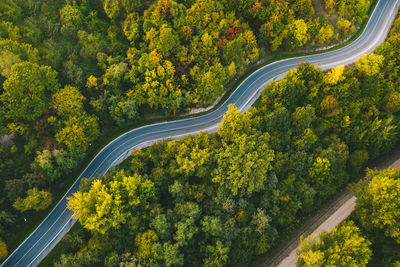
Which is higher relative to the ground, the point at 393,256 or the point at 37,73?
the point at 37,73

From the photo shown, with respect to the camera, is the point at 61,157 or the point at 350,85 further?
the point at 350,85

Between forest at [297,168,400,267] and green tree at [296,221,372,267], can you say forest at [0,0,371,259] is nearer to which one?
green tree at [296,221,372,267]

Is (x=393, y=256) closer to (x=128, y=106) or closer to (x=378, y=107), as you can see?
(x=378, y=107)

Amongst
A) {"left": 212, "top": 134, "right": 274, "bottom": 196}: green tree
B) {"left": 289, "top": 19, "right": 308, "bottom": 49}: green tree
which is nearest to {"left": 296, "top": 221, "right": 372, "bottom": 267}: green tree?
{"left": 212, "top": 134, "right": 274, "bottom": 196}: green tree

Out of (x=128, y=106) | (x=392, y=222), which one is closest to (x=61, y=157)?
(x=128, y=106)

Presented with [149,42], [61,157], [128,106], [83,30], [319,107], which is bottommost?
[61,157]

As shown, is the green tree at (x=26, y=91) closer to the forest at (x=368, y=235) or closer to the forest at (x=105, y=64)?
the forest at (x=105, y=64)

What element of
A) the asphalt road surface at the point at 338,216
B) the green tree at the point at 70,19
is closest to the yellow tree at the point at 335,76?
the asphalt road surface at the point at 338,216
